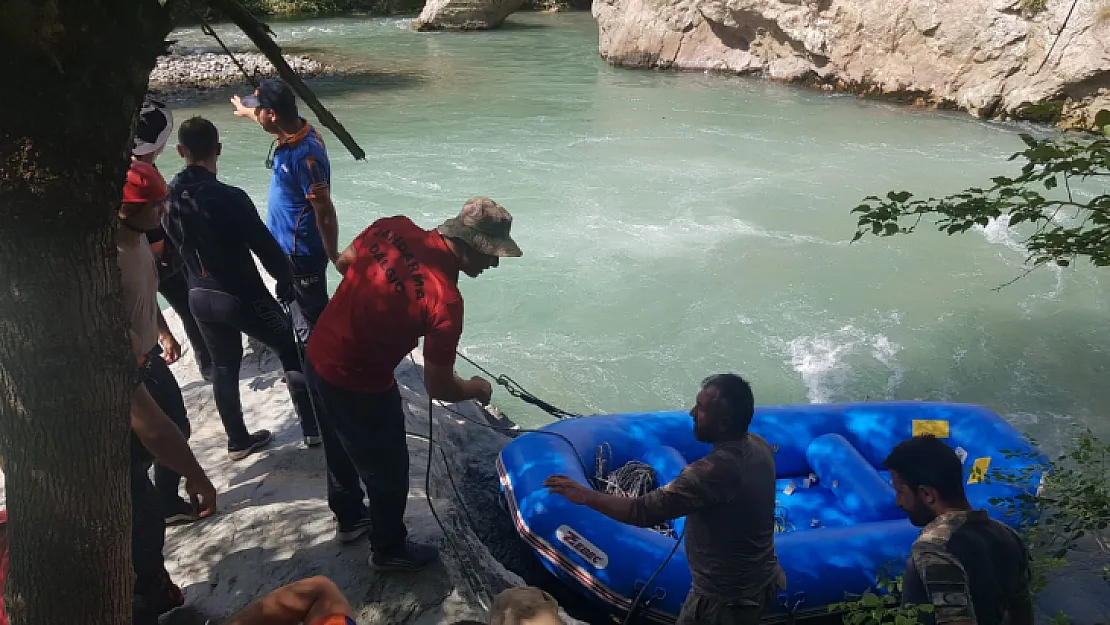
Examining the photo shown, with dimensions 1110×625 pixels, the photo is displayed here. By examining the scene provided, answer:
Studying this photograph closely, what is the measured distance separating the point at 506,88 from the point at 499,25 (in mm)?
10026

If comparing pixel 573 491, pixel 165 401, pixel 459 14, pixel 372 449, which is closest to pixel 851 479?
pixel 573 491

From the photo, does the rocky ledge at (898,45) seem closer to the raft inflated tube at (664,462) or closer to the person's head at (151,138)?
→ the raft inflated tube at (664,462)

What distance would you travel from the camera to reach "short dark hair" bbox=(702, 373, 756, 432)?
2.54 m

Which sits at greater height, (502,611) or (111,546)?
(111,546)

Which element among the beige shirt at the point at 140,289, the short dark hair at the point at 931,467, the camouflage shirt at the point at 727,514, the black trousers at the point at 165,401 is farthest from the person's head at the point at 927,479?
the black trousers at the point at 165,401

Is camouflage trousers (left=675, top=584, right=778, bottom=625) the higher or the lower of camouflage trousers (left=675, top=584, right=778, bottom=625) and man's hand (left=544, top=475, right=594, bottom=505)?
the lower

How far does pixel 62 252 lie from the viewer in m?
1.53

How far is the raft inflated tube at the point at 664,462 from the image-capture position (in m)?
4.62

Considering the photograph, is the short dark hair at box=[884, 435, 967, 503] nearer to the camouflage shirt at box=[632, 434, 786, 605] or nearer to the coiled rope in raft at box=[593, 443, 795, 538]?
the camouflage shirt at box=[632, 434, 786, 605]

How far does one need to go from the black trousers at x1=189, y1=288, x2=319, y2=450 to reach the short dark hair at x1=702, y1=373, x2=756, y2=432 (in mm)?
2112

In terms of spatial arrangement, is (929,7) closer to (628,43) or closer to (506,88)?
(628,43)

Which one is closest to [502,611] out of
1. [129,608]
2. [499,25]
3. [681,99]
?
[129,608]

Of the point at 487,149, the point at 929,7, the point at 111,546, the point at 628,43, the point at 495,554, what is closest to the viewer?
the point at 111,546

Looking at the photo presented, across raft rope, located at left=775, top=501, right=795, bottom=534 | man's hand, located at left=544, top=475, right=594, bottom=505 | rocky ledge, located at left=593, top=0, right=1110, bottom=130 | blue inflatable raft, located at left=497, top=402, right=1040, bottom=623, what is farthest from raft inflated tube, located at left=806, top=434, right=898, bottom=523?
rocky ledge, located at left=593, top=0, right=1110, bottom=130
